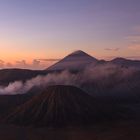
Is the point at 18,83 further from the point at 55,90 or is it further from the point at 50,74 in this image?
the point at 55,90

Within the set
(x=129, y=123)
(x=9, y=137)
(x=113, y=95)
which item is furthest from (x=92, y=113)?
(x=113, y=95)

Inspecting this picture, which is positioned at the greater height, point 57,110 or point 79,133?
point 57,110

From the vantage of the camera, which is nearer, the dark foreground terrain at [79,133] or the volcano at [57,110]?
the dark foreground terrain at [79,133]

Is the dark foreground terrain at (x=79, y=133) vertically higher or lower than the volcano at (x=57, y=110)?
lower

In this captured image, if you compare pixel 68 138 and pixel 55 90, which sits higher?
pixel 55 90

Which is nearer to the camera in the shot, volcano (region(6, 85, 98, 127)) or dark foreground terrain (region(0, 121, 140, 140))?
dark foreground terrain (region(0, 121, 140, 140))

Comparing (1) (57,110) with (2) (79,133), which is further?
(1) (57,110)

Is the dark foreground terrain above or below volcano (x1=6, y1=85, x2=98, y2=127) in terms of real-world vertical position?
below

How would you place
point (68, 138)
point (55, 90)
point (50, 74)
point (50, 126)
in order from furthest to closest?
1. point (50, 74)
2. point (55, 90)
3. point (50, 126)
4. point (68, 138)
